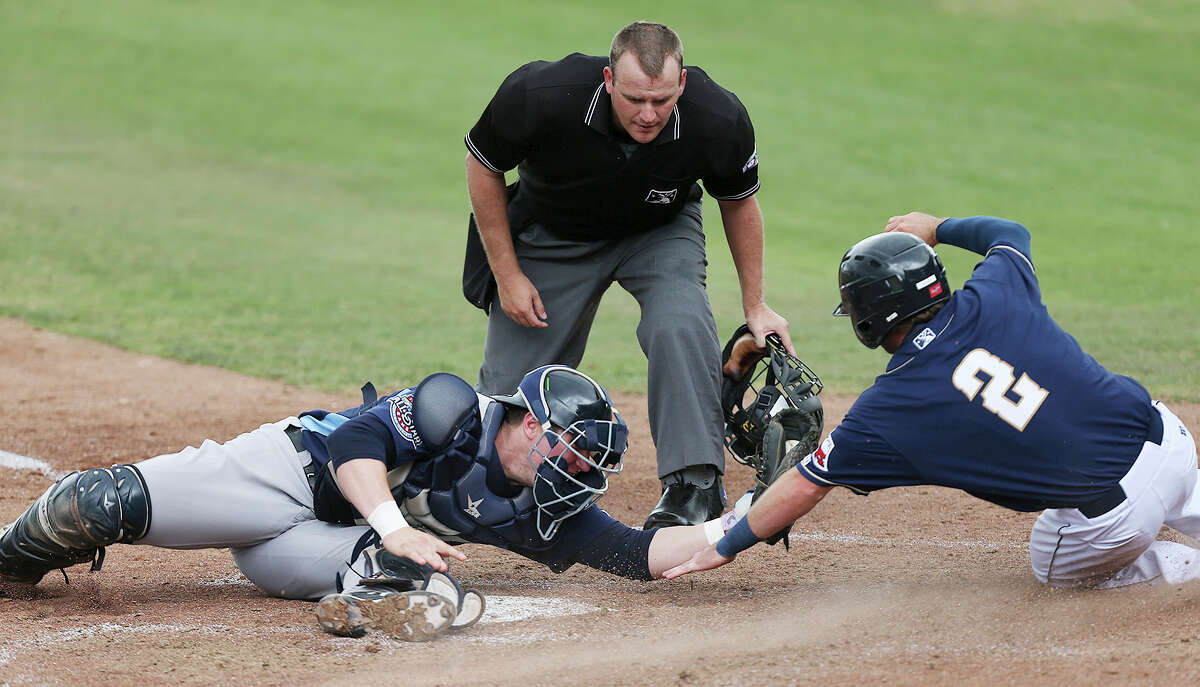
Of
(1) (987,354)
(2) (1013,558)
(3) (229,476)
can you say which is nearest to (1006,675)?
(1) (987,354)

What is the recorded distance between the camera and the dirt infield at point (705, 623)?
12.6ft

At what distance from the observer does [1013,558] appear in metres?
5.37

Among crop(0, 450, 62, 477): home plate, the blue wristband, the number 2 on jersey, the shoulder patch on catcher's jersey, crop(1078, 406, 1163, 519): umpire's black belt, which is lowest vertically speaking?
crop(0, 450, 62, 477): home plate

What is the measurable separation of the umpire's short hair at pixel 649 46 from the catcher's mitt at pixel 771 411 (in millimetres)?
1356

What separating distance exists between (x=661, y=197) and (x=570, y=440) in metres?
1.82

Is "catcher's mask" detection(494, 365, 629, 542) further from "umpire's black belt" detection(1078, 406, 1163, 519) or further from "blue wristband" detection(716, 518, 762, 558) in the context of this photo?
"umpire's black belt" detection(1078, 406, 1163, 519)

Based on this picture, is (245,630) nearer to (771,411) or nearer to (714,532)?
(714,532)

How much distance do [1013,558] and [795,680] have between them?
6.63 feet

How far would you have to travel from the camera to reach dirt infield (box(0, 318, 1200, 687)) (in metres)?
3.84

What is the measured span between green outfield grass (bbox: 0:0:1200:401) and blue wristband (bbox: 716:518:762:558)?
535 cm

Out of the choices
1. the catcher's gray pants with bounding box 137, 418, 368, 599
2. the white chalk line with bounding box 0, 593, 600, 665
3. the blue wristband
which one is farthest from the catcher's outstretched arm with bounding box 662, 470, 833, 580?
the catcher's gray pants with bounding box 137, 418, 368, 599

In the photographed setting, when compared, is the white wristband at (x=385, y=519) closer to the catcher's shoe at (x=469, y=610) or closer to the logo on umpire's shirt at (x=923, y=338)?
the catcher's shoe at (x=469, y=610)

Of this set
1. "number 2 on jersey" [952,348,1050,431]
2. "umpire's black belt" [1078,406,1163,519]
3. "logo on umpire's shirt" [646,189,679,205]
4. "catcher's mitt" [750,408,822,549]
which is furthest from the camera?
"logo on umpire's shirt" [646,189,679,205]

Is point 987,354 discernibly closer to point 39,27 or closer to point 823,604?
point 823,604
